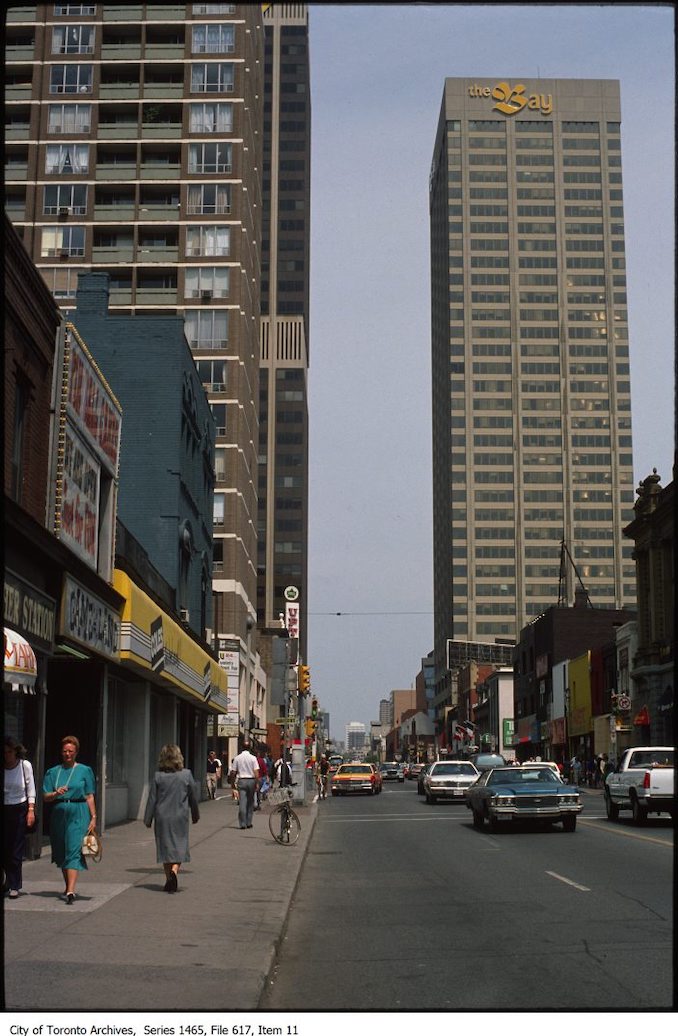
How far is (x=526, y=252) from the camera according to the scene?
6363 inches

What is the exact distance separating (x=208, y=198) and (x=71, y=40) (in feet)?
43.8

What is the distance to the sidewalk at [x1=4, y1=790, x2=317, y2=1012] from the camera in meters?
7.69

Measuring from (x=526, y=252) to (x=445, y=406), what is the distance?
2423 cm

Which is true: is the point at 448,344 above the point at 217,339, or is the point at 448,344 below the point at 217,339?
above

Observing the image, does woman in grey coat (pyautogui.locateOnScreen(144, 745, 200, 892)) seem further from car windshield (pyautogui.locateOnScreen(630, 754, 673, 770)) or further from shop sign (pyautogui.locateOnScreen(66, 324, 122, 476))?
car windshield (pyautogui.locateOnScreen(630, 754, 673, 770))

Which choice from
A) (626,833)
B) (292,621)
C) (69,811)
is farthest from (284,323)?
(69,811)

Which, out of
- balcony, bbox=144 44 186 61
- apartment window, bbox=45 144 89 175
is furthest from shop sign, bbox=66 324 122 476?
balcony, bbox=144 44 186 61

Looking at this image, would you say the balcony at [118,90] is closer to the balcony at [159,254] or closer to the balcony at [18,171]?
the balcony at [18,171]

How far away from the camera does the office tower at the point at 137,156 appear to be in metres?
73.9

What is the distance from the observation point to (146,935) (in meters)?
10.4

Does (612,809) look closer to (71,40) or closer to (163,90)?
(163,90)

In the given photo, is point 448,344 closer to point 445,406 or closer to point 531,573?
point 445,406
